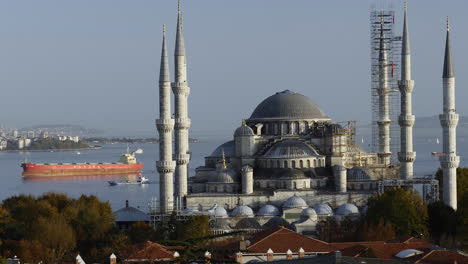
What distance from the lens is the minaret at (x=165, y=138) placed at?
149ft

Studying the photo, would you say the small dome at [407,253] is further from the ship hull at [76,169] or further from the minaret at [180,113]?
the ship hull at [76,169]

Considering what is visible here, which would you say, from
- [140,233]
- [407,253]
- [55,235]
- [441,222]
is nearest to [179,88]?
[140,233]

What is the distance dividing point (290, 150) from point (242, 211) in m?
4.75

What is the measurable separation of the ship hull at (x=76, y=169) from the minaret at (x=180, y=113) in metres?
76.5

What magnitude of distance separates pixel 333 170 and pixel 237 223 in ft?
21.1

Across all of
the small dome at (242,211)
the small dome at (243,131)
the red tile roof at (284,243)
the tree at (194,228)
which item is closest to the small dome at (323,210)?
the small dome at (242,211)

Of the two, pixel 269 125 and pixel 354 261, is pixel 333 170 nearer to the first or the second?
pixel 269 125

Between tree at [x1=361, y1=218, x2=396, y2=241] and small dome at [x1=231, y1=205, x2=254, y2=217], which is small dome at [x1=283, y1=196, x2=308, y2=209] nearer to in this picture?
small dome at [x1=231, y1=205, x2=254, y2=217]

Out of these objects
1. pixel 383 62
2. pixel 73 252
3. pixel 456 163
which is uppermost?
pixel 383 62

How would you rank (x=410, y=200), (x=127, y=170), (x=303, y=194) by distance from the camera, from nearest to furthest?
(x=410, y=200) < (x=303, y=194) < (x=127, y=170)

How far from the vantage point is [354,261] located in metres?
24.8

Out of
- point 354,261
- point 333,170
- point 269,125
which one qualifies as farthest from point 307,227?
point 354,261

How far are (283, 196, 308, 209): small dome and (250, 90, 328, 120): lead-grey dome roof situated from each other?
20.0ft

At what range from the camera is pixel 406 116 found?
1921 inches
